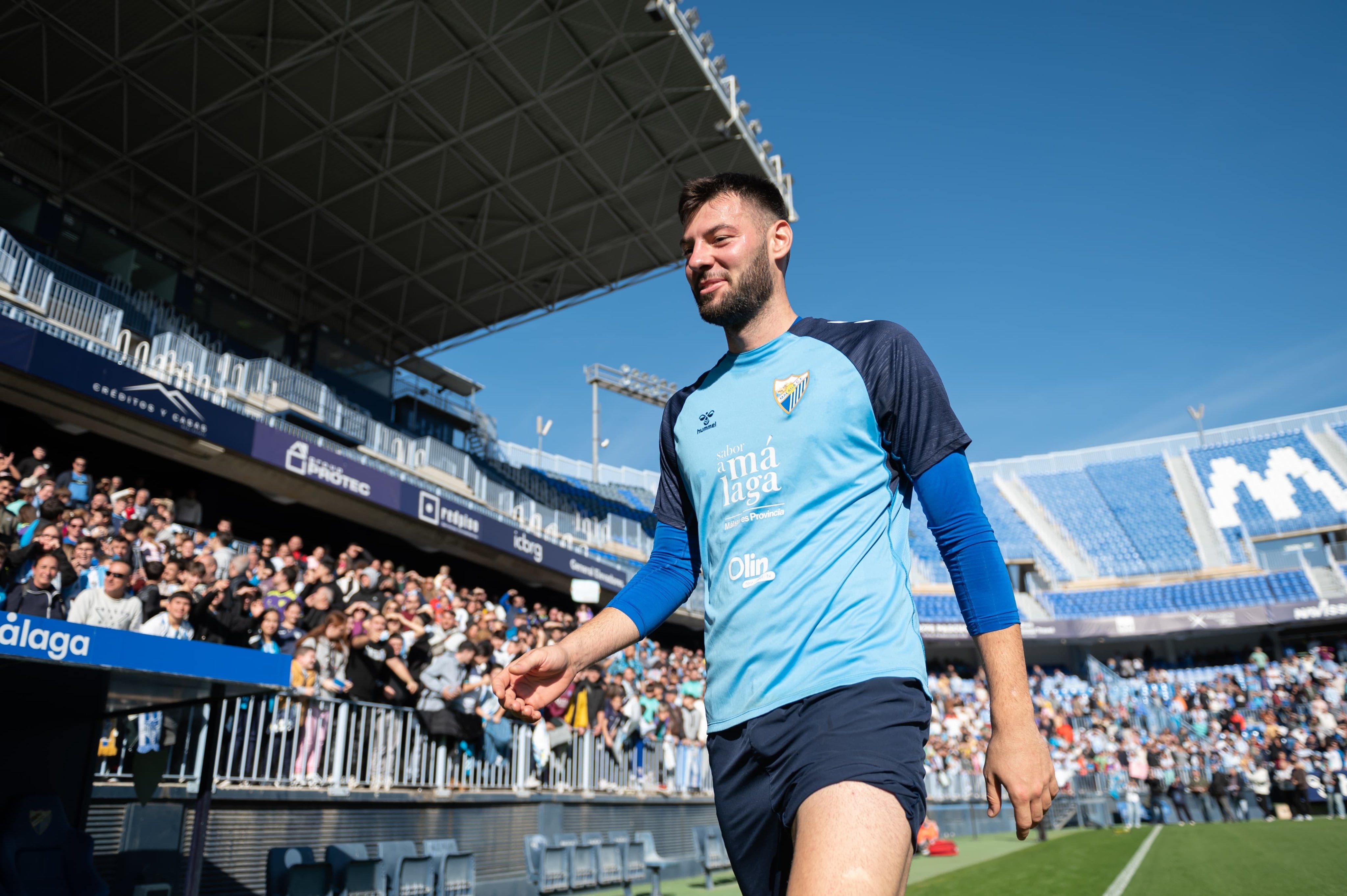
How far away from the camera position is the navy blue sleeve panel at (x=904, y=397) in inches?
84.3

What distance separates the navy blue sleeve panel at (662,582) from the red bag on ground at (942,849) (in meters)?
15.6

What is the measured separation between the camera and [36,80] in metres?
21.1

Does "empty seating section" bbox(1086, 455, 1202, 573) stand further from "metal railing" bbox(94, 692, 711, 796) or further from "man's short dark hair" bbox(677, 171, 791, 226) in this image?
"man's short dark hair" bbox(677, 171, 791, 226)

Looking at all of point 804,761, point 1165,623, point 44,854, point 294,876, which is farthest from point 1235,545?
point 804,761

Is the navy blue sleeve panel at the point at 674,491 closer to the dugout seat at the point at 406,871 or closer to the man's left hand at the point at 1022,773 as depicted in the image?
the man's left hand at the point at 1022,773

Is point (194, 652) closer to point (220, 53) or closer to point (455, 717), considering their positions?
point (455, 717)

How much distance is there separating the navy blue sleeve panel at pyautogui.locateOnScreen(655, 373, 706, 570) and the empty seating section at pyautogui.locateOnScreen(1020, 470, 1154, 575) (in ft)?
151

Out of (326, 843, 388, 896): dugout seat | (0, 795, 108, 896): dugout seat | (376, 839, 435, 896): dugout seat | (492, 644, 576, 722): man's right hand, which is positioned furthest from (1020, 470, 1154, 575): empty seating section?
(492, 644, 576, 722): man's right hand

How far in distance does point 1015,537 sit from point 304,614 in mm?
40661

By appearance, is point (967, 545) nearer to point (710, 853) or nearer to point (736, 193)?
point (736, 193)

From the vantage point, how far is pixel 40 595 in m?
8.17

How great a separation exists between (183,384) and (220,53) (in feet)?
26.3

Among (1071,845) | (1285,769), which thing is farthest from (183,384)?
(1285,769)

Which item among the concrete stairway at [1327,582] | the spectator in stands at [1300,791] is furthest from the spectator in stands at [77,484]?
the concrete stairway at [1327,582]
